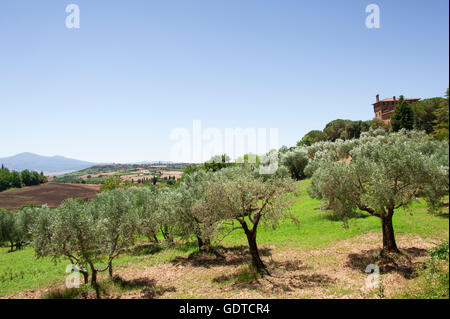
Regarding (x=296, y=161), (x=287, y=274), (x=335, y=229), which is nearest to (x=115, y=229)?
(x=287, y=274)

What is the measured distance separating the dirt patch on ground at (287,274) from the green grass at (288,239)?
5.88 ft

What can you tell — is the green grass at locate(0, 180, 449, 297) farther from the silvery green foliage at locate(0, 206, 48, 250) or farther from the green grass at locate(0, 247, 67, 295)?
the silvery green foliage at locate(0, 206, 48, 250)

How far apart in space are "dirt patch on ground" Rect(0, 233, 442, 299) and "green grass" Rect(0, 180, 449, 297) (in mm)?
1793

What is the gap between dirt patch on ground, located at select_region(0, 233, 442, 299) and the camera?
687 inches

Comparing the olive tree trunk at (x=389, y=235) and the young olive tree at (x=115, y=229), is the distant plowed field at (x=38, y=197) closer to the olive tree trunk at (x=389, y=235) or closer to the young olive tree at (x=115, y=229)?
the young olive tree at (x=115, y=229)

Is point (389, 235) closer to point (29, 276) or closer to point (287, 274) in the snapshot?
point (287, 274)

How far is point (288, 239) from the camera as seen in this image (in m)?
32.1

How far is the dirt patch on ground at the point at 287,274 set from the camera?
57.3ft

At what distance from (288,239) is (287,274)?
1112 centimetres

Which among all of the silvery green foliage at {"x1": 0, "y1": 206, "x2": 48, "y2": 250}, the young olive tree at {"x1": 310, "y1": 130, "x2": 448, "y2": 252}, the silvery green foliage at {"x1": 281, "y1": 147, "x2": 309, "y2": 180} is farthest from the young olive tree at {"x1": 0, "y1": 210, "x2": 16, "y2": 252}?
the silvery green foliage at {"x1": 281, "y1": 147, "x2": 309, "y2": 180}

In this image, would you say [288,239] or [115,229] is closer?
[115,229]

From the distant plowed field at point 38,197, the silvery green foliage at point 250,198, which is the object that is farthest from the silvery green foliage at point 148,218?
the distant plowed field at point 38,197
